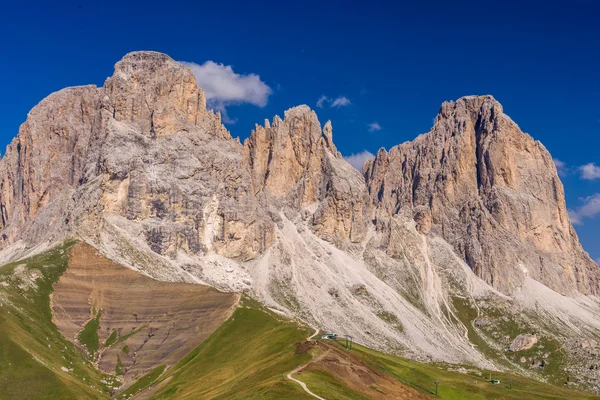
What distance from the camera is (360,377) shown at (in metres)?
132

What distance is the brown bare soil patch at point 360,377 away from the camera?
128m

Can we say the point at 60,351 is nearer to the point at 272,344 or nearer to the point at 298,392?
the point at 272,344

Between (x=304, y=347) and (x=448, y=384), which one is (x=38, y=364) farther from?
(x=448, y=384)

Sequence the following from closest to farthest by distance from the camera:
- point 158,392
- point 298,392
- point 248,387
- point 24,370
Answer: point 298,392 < point 248,387 < point 24,370 < point 158,392

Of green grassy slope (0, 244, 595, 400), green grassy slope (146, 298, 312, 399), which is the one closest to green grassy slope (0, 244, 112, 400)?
green grassy slope (0, 244, 595, 400)

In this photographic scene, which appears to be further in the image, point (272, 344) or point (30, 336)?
point (30, 336)

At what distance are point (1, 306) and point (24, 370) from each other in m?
36.8

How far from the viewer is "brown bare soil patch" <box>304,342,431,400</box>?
127562 millimetres

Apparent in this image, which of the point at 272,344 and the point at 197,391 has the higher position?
the point at 272,344

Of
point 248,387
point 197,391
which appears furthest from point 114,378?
point 248,387

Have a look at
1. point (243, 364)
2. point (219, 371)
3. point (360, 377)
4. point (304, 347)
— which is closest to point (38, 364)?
point (219, 371)

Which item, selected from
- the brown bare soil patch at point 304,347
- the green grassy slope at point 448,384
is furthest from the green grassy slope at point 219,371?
the brown bare soil patch at point 304,347

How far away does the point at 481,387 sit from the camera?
564 ft

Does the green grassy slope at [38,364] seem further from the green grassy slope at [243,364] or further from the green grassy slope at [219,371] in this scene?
the green grassy slope at [243,364]
